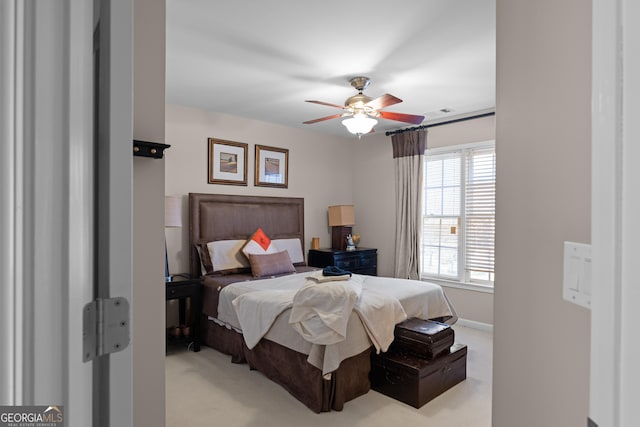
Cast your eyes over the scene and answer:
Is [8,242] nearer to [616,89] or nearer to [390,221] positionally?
[616,89]

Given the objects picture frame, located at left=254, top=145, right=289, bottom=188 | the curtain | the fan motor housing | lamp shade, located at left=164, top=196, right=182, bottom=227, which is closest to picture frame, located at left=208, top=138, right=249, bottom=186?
picture frame, located at left=254, top=145, right=289, bottom=188

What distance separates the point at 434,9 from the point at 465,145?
273cm

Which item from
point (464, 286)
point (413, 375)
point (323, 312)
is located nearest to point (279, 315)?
point (323, 312)

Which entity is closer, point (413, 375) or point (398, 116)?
point (413, 375)

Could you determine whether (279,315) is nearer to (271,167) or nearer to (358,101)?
(358,101)

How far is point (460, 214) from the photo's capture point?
4859 millimetres

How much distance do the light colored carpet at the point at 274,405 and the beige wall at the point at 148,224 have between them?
37.5 inches

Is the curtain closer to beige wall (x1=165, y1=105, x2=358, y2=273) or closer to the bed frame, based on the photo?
beige wall (x1=165, y1=105, x2=358, y2=273)

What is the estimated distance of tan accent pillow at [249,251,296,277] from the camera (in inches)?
167

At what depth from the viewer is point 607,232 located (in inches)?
20.6

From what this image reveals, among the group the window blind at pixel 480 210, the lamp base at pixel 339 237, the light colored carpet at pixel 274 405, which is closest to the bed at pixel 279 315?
the light colored carpet at pixel 274 405

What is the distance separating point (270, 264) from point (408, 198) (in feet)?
7.40

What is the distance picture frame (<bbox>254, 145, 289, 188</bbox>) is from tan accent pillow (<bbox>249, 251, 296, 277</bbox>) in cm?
112

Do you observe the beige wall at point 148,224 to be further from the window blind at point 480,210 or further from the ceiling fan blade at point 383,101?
the window blind at point 480,210
